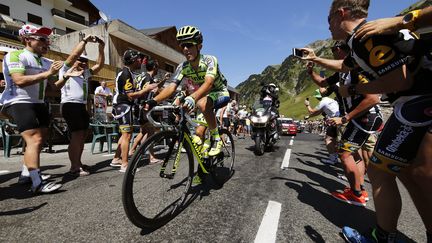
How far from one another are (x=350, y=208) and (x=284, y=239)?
58.0 inches

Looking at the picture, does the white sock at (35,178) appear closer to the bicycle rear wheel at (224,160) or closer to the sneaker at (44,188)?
the sneaker at (44,188)

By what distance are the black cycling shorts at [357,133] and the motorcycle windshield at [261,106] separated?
474cm

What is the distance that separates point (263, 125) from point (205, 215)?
5.54 meters

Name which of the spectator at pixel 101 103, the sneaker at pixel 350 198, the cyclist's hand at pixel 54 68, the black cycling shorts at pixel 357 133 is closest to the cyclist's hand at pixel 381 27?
the black cycling shorts at pixel 357 133

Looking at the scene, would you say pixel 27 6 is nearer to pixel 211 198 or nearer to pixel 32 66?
pixel 32 66

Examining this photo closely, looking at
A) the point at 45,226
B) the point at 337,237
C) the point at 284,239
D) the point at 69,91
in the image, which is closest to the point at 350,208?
the point at 337,237

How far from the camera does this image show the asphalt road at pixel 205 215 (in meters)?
2.25

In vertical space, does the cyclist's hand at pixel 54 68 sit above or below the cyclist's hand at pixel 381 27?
below

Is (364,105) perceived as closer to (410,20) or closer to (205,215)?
(410,20)

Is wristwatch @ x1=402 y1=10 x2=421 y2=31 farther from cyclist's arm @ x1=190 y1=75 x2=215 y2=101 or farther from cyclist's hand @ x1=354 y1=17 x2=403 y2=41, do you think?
cyclist's arm @ x1=190 y1=75 x2=215 y2=101

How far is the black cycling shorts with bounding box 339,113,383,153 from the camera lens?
3.64 meters

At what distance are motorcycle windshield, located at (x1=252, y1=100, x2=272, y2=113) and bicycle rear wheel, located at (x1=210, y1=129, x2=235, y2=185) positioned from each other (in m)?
3.97

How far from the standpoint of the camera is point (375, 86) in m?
1.87

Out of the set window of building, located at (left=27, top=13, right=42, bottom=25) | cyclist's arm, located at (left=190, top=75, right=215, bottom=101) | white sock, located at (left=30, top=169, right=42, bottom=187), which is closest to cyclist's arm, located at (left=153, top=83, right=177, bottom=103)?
cyclist's arm, located at (left=190, top=75, right=215, bottom=101)
